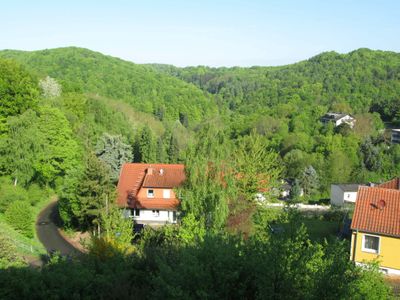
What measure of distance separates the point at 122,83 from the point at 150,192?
102m

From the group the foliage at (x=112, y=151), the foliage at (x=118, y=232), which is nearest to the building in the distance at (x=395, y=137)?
the foliage at (x=112, y=151)

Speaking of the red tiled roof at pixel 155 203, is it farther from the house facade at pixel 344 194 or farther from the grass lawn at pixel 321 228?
the house facade at pixel 344 194

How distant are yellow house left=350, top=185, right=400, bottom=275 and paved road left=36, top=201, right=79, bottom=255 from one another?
16.4m

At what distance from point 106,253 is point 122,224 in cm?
303

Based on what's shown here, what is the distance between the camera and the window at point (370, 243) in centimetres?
2202

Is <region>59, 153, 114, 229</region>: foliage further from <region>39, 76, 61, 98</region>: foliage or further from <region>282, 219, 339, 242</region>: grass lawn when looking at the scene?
<region>39, 76, 61, 98</region>: foliage

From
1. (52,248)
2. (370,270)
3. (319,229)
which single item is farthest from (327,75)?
(370,270)

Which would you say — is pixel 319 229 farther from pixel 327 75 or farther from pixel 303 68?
pixel 303 68

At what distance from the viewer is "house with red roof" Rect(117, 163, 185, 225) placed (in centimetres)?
3406

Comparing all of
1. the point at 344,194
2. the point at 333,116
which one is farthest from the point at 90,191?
the point at 333,116

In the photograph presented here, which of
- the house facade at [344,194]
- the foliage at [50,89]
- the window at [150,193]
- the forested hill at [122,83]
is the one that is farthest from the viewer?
the forested hill at [122,83]

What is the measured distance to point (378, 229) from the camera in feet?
71.4

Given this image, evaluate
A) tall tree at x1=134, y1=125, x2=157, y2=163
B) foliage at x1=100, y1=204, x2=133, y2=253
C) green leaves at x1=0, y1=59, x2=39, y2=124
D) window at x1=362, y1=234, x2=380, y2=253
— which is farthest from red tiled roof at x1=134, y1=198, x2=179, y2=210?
tall tree at x1=134, y1=125, x2=157, y2=163

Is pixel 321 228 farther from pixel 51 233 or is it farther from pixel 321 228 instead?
pixel 51 233
